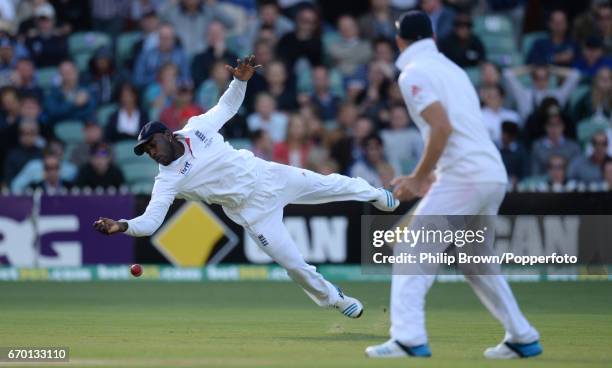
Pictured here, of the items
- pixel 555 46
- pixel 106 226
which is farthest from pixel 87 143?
pixel 106 226

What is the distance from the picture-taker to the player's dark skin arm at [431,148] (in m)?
7.97

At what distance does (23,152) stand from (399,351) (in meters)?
11.6

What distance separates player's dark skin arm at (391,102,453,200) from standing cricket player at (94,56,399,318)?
9.59 ft

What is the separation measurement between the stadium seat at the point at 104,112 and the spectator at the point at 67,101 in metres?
0.21

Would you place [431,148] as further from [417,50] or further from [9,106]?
[9,106]

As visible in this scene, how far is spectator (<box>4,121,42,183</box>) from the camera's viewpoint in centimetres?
1861

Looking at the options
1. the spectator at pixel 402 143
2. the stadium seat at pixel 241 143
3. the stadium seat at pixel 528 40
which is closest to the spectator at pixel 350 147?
the spectator at pixel 402 143

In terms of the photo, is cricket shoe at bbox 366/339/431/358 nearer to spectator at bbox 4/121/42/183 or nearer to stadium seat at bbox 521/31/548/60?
spectator at bbox 4/121/42/183

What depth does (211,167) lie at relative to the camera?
11.3 metres

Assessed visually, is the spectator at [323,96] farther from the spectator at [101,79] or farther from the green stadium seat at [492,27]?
the spectator at [101,79]

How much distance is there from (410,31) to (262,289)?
25.9 feet

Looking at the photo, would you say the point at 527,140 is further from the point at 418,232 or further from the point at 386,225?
the point at 418,232

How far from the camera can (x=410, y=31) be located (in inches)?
329

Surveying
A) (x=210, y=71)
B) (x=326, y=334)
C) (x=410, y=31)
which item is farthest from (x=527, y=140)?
(x=410, y=31)
